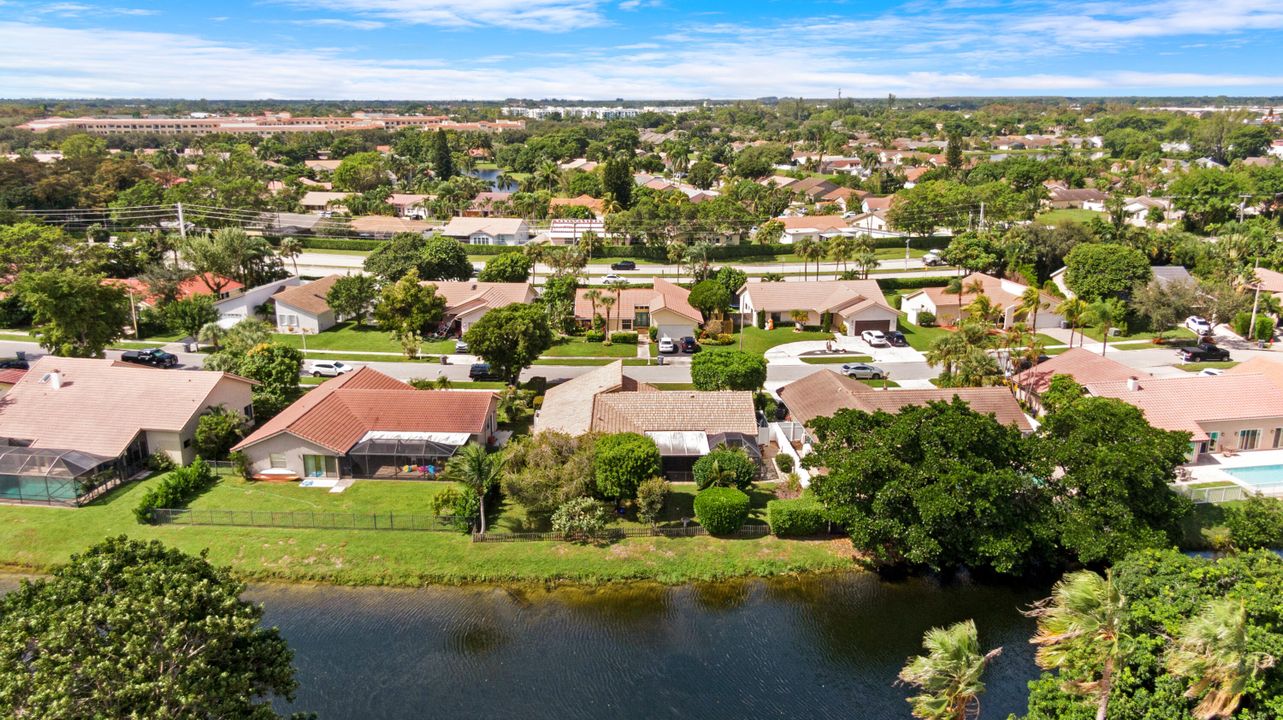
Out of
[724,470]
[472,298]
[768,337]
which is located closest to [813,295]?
[768,337]

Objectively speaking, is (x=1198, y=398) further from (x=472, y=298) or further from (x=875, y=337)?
(x=472, y=298)

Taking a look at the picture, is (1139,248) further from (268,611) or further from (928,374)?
(268,611)

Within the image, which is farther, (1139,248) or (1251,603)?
(1139,248)

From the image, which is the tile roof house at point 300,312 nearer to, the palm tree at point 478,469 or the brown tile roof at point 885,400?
the palm tree at point 478,469

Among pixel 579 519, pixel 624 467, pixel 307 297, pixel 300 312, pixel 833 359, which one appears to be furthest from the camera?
Answer: pixel 307 297

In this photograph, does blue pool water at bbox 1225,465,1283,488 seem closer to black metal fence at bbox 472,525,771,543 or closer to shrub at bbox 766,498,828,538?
shrub at bbox 766,498,828,538

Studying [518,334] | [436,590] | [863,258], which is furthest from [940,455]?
[863,258]
